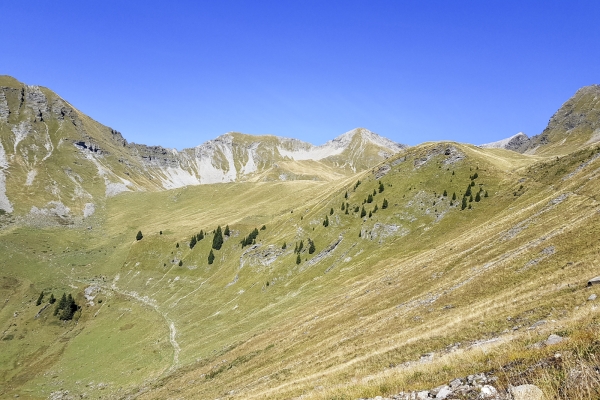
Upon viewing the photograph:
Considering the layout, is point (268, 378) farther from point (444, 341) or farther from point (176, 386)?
point (176, 386)

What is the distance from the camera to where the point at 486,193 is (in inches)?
3570

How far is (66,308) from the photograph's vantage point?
110 m

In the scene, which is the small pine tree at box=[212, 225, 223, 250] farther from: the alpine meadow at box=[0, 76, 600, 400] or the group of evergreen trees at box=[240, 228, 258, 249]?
the group of evergreen trees at box=[240, 228, 258, 249]

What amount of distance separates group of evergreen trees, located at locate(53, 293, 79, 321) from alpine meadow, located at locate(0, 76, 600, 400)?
477mm

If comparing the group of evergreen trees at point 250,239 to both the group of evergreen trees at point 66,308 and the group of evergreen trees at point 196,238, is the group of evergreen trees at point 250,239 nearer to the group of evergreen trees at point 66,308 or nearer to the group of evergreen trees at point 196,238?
the group of evergreen trees at point 196,238

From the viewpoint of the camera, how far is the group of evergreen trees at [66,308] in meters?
109

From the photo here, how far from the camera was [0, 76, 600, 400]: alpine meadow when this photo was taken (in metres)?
18.8

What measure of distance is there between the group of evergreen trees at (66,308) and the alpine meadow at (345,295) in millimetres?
477

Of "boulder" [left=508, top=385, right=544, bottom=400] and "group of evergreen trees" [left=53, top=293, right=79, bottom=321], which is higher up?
"boulder" [left=508, top=385, right=544, bottom=400]

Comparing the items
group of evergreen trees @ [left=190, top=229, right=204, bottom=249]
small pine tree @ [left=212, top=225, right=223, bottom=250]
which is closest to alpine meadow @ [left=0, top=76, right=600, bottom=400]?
group of evergreen trees @ [left=190, top=229, right=204, bottom=249]

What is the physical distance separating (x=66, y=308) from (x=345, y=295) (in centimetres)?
9588

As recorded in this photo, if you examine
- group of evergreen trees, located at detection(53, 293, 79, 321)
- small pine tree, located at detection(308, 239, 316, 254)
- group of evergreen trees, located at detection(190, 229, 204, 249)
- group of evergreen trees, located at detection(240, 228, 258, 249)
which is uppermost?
group of evergreen trees, located at detection(190, 229, 204, 249)

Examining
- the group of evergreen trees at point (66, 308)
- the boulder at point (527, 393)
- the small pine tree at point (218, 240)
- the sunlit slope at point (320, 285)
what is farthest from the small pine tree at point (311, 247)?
the boulder at point (527, 393)

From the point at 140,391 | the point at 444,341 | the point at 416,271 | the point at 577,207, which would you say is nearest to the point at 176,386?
the point at 140,391
